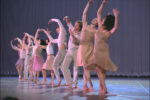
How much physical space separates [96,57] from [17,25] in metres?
9.26

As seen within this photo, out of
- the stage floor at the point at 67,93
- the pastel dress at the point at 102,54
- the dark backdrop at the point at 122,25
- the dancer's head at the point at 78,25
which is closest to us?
the stage floor at the point at 67,93

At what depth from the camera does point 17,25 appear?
1279cm

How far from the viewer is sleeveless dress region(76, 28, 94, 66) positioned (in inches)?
195

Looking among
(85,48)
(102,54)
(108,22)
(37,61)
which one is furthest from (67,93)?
(37,61)

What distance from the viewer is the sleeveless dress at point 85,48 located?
16.2ft

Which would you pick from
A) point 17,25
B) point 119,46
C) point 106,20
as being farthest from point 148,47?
point 106,20

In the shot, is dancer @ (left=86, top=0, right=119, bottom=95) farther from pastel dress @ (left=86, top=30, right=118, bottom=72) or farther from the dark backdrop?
the dark backdrop

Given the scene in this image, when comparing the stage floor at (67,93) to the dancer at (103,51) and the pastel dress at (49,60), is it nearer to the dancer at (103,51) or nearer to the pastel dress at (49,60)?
the dancer at (103,51)

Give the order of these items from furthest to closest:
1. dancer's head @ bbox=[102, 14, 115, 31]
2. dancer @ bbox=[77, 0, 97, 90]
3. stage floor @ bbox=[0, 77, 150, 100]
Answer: dancer @ bbox=[77, 0, 97, 90] < dancer's head @ bbox=[102, 14, 115, 31] < stage floor @ bbox=[0, 77, 150, 100]

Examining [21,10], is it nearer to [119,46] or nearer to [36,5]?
[36,5]

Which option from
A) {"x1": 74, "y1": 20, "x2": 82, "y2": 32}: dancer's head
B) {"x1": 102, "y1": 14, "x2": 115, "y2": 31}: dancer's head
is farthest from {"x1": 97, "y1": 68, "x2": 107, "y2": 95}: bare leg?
{"x1": 74, "y1": 20, "x2": 82, "y2": 32}: dancer's head

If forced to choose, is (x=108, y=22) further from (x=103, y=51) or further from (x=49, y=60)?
(x=49, y=60)

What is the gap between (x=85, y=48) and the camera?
16.4 feet

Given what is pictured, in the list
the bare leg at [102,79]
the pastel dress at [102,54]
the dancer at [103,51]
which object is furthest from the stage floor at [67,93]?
the pastel dress at [102,54]
